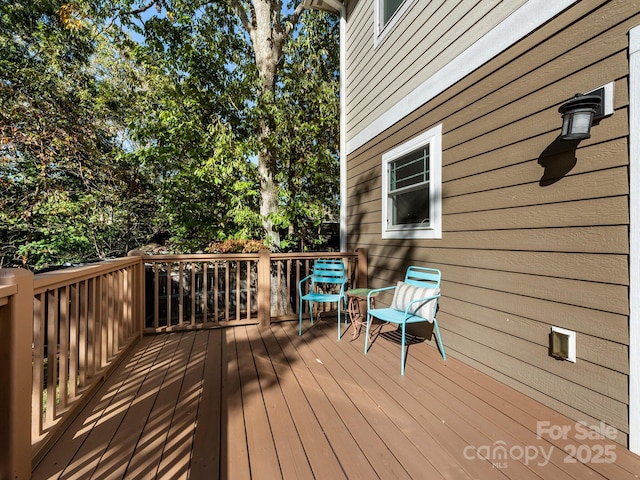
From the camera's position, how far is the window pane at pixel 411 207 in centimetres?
348

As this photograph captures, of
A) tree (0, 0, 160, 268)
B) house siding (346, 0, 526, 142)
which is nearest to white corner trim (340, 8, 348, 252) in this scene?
house siding (346, 0, 526, 142)

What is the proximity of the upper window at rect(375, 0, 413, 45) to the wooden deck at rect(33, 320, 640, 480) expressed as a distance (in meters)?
3.94

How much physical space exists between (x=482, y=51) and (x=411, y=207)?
171cm

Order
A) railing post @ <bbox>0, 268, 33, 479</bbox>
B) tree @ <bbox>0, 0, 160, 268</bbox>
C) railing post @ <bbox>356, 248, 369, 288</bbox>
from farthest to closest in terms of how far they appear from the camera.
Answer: tree @ <bbox>0, 0, 160, 268</bbox> < railing post @ <bbox>356, 248, 369, 288</bbox> < railing post @ <bbox>0, 268, 33, 479</bbox>

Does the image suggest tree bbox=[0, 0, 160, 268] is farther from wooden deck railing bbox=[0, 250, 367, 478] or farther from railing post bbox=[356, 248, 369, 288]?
railing post bbox=[356, 248, 369, 288]

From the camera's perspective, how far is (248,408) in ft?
6.48

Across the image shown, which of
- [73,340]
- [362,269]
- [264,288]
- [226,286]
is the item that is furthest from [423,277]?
[73,340]

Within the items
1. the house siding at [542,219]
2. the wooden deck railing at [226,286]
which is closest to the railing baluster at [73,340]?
the wooden deck railing at [226,286]

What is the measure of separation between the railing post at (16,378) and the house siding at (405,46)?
139 inches

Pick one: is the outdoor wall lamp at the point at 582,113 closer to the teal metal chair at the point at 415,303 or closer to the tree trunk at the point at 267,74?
the teal metal chair at the point at 415,303

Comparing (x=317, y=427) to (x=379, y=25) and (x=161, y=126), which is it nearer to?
(x=379, y=25)

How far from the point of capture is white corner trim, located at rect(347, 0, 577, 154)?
2035mm

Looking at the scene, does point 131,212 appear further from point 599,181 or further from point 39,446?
point 599,181

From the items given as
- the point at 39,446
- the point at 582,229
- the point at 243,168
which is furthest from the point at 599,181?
the point at 243,168
